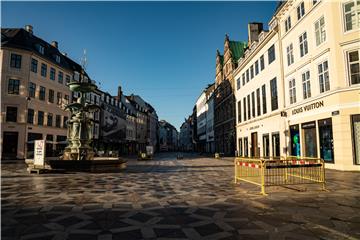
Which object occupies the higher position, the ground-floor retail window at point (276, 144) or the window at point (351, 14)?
the window at point (351, 14)

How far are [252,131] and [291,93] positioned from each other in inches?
439

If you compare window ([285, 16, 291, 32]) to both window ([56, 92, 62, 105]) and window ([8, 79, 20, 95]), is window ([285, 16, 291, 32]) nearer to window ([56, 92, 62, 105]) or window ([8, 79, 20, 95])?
window ([8, 79, 20, 95])

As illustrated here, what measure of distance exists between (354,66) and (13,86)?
38271 mm

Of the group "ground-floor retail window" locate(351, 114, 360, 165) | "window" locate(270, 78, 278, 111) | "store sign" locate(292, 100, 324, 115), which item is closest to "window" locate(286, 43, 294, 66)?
"window" locate(270, 78, 278, 111)

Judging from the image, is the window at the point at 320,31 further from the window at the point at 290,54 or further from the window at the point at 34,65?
the window at the point at 34,65

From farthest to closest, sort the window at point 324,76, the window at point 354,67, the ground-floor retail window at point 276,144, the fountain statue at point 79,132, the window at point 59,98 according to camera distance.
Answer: the window at point 59,98 < the ground-floor retail window at point 276,144 < the fountain statue at point 79,132 < the window at point 324,76 < the window at point 354,67

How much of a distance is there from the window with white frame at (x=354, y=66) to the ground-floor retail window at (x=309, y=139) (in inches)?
179

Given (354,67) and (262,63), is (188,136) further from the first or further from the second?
(354,67)

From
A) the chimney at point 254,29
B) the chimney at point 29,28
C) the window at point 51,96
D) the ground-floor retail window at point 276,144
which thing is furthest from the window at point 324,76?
the chimney at point 29,28

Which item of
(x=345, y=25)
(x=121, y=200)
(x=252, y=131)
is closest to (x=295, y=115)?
(x=345, y=25)

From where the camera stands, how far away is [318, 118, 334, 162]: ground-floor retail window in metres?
18.2

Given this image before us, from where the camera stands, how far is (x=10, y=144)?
33.2 meters

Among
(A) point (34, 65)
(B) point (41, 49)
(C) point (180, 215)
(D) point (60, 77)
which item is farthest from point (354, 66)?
(D) point (60, 77)

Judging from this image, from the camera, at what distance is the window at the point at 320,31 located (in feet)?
62.5
